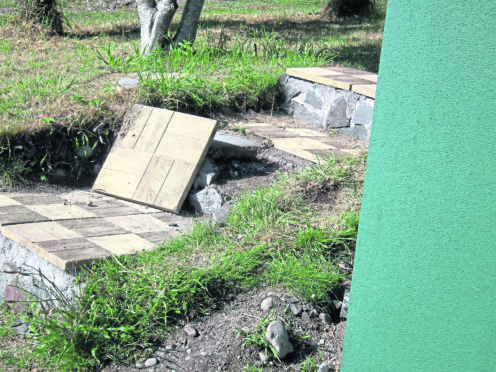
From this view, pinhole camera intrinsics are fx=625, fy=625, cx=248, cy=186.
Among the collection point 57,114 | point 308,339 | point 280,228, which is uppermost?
point 57,114

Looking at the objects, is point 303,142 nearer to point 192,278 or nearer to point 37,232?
point 192,278

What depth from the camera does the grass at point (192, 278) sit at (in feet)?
9.50

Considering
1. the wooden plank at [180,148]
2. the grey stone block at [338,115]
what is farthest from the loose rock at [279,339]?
the grey stone block at [338,115]

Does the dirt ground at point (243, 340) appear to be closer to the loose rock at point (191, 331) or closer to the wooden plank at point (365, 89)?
the loose rock at point (191, 331)

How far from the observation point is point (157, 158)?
450 cm

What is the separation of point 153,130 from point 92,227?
1.06 meters

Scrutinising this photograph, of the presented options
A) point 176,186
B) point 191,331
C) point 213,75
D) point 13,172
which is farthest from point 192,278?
point 213,75

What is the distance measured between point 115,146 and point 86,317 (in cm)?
198

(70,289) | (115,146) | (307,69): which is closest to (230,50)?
(307,69)

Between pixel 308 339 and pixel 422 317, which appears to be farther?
pixel 308 339

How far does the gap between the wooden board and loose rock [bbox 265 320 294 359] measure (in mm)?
1557

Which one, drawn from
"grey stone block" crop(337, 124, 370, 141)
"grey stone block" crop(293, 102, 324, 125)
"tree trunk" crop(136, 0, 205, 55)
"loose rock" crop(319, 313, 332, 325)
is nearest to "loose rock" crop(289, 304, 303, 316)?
Answer: "loose rock" crop(319, 313, 332, 325)

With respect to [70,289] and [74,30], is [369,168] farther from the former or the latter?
[74,30]

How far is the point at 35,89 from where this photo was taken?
5.31m
